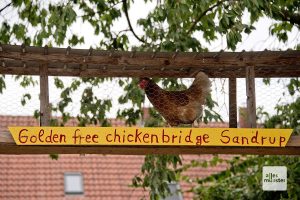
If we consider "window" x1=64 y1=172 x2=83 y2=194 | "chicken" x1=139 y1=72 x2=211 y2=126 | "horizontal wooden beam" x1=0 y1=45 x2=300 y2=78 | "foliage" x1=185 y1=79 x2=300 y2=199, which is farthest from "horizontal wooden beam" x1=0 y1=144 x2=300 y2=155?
"window" x1=64 y1=172 x2=83 y2=194

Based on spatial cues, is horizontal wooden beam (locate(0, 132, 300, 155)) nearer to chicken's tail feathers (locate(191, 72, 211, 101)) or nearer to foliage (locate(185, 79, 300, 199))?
chicken's tail feathers (locate(191, 72, 211, 101))

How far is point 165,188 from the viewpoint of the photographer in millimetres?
10898

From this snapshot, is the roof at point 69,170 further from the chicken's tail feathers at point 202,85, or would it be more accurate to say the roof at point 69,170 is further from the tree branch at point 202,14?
the chicken's tail feathers at point 202,85

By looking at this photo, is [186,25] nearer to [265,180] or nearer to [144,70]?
[265,180]

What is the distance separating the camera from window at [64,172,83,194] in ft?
65.0

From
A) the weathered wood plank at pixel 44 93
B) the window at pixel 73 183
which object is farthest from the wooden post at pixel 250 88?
the window at pixel 73 183

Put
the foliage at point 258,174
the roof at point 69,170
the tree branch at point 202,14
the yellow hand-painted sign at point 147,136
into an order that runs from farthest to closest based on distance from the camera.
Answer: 1. the roof at point 69,170
2. the foliage at point 258,174
3. the tree branch at point 202,14
4. the yellow hand-painted sign at point 147,136

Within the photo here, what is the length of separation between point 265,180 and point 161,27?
10.2ft

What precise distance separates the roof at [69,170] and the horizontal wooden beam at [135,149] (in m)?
11.4

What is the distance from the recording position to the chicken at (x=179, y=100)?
7543mm

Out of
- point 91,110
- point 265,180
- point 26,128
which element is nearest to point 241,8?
point 265,180

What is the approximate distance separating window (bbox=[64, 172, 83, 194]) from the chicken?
40.7 ft

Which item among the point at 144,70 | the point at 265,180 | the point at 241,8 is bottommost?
the point at 265,180

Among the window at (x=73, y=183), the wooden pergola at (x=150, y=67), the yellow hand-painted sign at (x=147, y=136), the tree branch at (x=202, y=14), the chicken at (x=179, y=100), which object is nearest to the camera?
the yellow hand-painted sign at (x=147, y=136)
